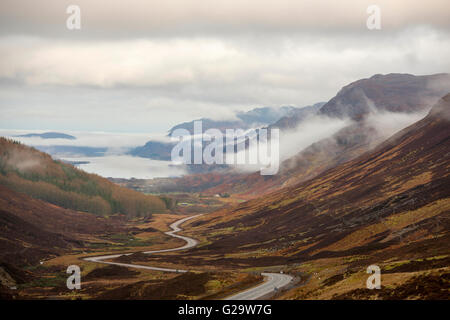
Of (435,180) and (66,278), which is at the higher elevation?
(435,180)

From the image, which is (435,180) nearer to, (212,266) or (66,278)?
(212,266)

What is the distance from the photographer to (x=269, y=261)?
522ft

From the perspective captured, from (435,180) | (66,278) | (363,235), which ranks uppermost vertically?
(435,180)

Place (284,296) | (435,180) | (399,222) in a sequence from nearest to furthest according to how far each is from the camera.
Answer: (284,296) → (399,222) → (435,180)
